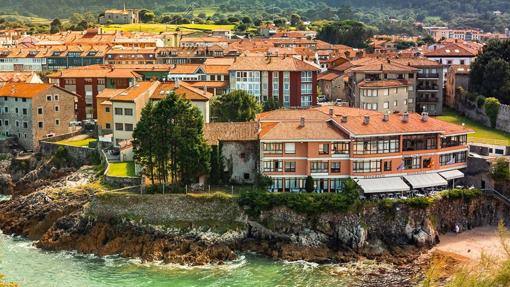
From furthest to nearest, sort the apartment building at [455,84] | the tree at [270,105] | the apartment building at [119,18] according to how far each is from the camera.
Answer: the apartment building at [119,18] → the apartment building at [455,84] → the tree at [270,105]

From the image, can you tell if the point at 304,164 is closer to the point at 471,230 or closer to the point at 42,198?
the point at 471,230

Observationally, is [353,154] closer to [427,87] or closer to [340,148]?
[340,148]

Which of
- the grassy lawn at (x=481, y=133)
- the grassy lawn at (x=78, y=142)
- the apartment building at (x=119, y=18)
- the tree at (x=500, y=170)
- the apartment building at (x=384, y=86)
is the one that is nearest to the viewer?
the tree at (x=500, y=170)

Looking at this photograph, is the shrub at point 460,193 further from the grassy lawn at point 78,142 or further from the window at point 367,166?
the grassy lawn at point 78,142

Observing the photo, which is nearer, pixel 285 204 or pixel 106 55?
pixel 285 204


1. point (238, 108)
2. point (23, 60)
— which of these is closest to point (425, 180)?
point (238, 108)

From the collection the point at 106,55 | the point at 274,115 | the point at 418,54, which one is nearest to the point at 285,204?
the point at 274,115

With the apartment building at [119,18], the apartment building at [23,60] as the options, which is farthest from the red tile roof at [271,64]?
the apartment building at [119,18]
